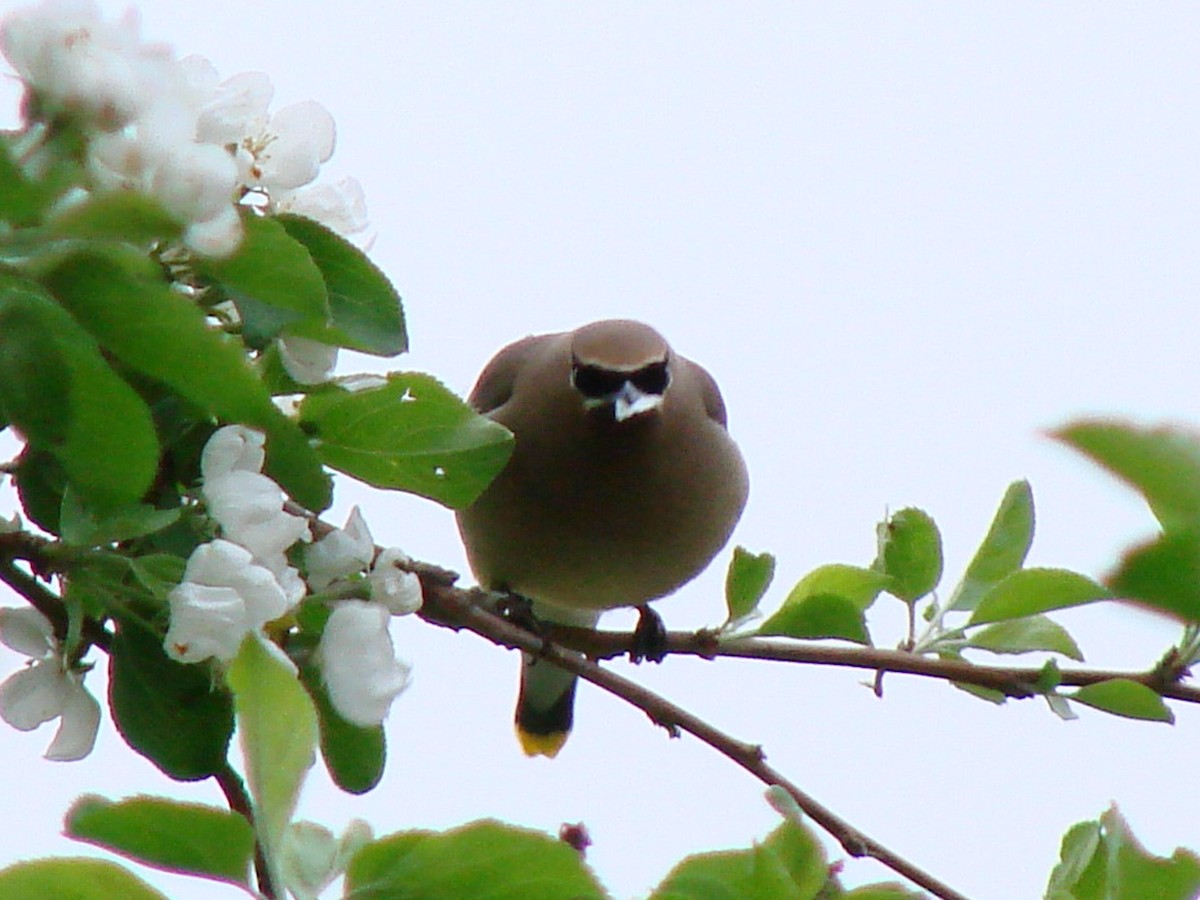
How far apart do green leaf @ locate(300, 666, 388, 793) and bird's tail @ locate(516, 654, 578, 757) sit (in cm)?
301

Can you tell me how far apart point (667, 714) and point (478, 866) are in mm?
1385

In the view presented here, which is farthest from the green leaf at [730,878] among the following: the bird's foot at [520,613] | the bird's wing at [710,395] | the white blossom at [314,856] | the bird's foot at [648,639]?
the bird's wing at [710,395]

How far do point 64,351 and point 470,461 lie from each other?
30.1 inches

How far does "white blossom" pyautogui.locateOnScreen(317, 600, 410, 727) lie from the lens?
1.68 m

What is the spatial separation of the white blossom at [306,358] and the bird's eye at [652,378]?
2433 mm

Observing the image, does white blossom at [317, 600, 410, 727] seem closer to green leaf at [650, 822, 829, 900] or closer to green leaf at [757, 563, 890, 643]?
green leaf at [650, 822, 829, 900]

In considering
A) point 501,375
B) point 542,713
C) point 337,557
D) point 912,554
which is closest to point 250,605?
point 337,557

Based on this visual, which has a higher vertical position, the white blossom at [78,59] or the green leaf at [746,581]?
the white blossom at [78,59]

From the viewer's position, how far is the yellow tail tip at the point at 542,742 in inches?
199

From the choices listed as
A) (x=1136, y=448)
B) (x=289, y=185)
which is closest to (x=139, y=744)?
(x=289, y=185)

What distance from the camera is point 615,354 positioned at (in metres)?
4.23

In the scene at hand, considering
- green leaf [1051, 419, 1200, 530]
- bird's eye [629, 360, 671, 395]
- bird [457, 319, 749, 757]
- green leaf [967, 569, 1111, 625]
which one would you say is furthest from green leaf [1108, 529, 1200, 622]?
bird's eye [629, 360, 671, 395]

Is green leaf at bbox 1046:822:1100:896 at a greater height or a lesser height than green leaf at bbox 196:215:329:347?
lesser

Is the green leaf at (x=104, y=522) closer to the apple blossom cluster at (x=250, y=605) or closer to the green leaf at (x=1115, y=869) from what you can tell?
the apple blossom cluster at (x=250, y=605)
